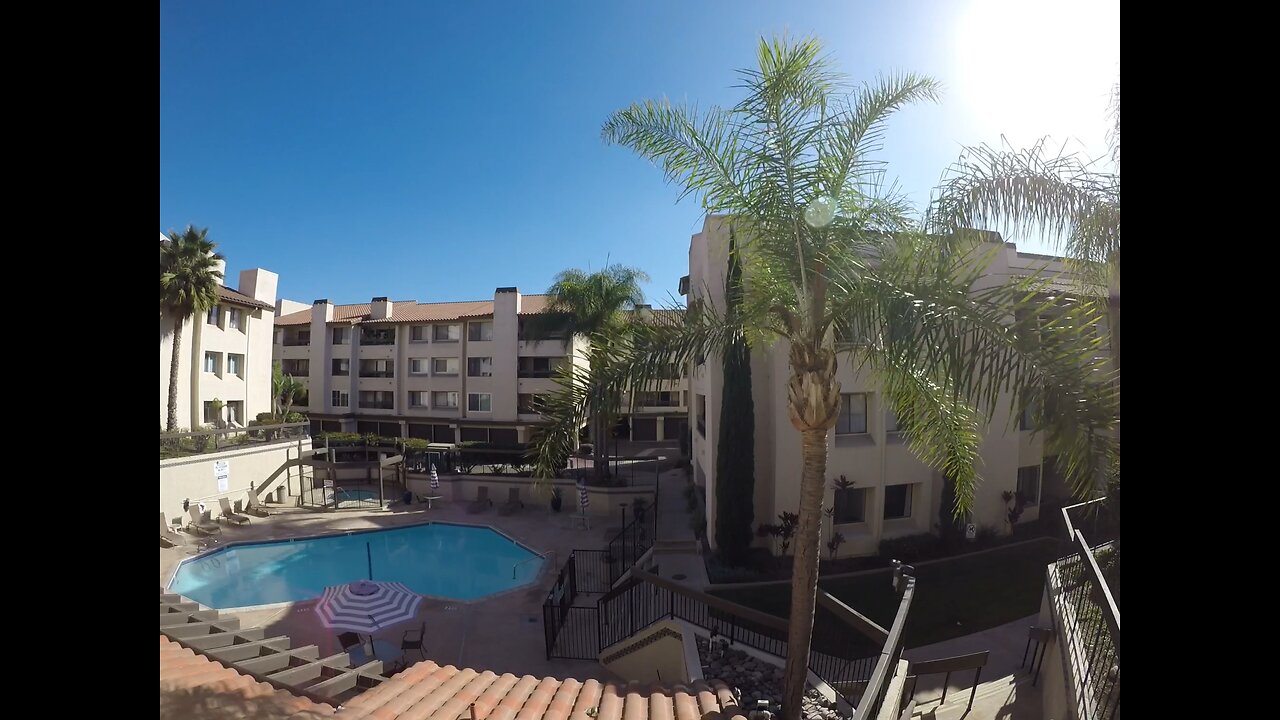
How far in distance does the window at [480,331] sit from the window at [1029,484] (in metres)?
32.7

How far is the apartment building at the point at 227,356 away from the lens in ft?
85.3

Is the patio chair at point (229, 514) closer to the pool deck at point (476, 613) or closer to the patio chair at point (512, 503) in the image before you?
the pool deck at point (476, 613)

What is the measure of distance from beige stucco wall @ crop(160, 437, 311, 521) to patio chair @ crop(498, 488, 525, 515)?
12.5 m

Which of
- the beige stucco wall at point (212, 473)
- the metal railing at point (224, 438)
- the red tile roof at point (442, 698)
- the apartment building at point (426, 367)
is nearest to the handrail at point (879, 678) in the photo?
the red tile roof at point (442, 698)

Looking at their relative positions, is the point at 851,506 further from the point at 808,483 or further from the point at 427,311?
the point at 427,311

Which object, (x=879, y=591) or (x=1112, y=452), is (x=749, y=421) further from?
(x=1112, y=452)

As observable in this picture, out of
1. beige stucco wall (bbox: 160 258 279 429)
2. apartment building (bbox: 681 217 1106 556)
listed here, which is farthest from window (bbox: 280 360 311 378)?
apartment building (bbox: 681 217 1106 556)

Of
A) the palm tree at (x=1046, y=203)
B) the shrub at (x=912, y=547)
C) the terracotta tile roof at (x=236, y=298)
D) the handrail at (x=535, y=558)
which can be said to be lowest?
the handrail at (x=535, y=558)

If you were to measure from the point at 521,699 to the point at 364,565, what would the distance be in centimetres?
1592
